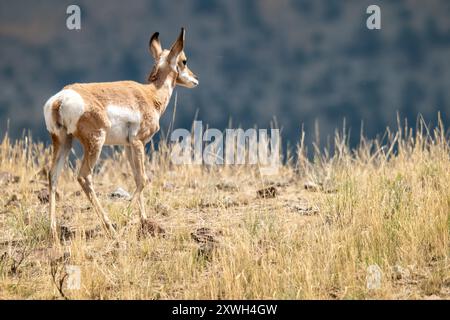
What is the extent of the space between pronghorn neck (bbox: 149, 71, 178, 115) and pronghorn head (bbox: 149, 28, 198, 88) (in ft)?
0.12

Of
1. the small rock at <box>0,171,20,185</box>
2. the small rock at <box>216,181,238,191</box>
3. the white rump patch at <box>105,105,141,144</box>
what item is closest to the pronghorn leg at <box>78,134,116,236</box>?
the white rump patch at <box>105,105,141,144</box>

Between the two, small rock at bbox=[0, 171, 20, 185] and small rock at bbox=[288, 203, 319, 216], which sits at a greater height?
small rock at bbox=[0, 171, 20, 185]

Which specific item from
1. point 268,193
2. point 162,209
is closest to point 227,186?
point 268,193

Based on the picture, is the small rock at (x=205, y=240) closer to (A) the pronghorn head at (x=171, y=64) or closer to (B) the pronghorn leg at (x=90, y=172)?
(B) the pronghorn leg at (x=90, y=172)

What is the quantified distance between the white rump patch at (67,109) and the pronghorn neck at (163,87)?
146 centimetres

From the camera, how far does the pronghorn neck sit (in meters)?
9.98

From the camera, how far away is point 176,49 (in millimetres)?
10086

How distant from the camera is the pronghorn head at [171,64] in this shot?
10203 millimetres

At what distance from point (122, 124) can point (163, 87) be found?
1.19 meters

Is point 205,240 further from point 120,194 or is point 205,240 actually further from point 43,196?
point 43,196

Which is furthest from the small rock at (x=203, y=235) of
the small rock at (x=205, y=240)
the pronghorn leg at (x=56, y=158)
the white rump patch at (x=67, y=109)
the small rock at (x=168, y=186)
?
the small rock at (x=168, y=186)

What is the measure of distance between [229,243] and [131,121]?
2182mm

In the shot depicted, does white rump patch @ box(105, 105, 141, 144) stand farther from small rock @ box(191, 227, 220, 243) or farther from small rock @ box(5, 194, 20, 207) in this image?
small rock @ box(5, 194, 20, 207)

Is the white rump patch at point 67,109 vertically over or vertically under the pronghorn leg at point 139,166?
over
